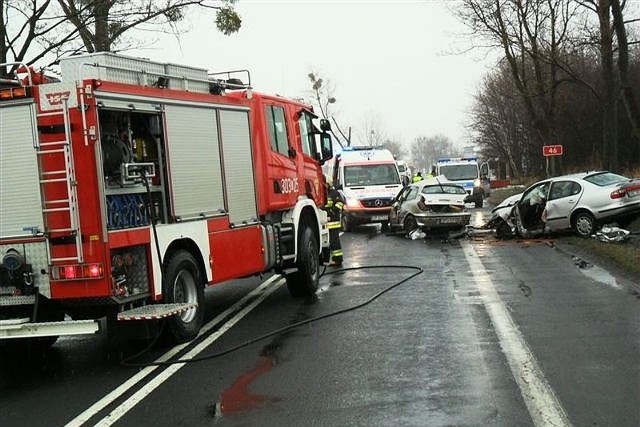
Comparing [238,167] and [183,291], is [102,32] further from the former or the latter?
[183,291]

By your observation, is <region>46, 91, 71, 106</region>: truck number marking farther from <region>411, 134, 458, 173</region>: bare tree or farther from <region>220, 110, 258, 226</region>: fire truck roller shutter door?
<region>411, 134, 458, 173</region>: bare tree

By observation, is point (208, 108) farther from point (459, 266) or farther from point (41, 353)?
point (459, 266)

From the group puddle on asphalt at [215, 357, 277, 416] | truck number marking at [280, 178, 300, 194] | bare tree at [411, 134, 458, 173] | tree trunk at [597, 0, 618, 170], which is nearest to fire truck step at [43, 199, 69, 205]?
puddle on asphalt at [215, 357, 277, 416]

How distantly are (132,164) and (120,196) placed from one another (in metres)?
0.33

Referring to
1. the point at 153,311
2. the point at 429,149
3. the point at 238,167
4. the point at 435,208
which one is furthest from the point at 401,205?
the point at 429,149

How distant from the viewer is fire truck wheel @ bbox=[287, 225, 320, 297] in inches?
410

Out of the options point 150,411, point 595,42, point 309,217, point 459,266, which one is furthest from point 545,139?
point 150,411

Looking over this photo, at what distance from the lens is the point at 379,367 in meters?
6.20

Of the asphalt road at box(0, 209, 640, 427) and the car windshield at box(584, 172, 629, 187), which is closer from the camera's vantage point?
the asphalt road at box(0, 209, 640, 427)

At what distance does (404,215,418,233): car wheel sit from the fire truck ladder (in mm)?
14619

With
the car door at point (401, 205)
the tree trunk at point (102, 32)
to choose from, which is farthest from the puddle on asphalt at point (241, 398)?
the car door at point (401, 205)

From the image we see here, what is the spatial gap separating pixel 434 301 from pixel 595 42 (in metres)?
16.6

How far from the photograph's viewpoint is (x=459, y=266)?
13320 millimetres

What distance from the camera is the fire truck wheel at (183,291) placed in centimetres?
724
